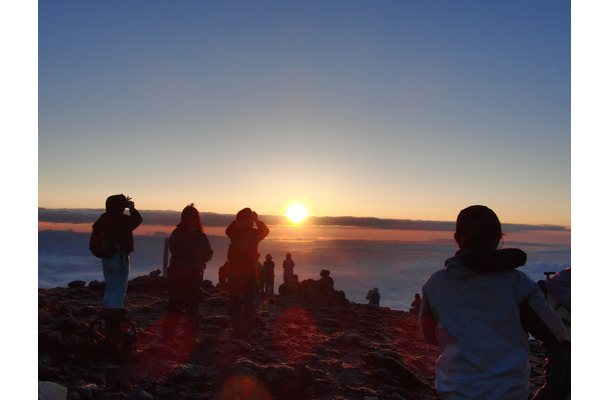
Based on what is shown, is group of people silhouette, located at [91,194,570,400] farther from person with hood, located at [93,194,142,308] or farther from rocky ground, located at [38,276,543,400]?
person with hood, located at [93,194,142,308]

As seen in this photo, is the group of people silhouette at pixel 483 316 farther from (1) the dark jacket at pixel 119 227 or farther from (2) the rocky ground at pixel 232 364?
→ (1) the dark jacket at pixel 119 227

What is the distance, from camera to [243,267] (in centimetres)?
719

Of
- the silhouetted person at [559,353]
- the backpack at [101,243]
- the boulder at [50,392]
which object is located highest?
the backpack at [101,243]

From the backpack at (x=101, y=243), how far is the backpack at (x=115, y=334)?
0.77 meters

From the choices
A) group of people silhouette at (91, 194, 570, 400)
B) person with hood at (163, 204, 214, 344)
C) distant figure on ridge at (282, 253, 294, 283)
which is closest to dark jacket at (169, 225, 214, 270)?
person with hood at (163, 204, 214, 344)

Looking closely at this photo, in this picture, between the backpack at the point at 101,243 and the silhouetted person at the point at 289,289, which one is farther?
the silhouetted person at the point at 289,289

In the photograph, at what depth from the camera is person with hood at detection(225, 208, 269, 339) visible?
7176mm

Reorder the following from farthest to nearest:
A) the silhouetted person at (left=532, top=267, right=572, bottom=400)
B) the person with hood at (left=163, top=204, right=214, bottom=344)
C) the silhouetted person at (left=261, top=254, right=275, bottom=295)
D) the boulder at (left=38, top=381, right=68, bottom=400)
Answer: the silhouetted person at (left=261, top=254, right=275, bottom=295)
the person with hood at (left=163, top=204, right=214, bottom=344)
the boulder at (left=38, top=381, right=68, bottom=400)
the silhouetted person at (left=532, top=267, right=572, bottom=400)

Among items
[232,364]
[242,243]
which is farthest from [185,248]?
[232,364]

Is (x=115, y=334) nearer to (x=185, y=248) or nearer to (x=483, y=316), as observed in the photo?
(x=185, y=248)

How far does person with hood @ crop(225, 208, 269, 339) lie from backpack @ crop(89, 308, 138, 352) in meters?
1.71

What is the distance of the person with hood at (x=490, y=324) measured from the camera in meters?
2.55

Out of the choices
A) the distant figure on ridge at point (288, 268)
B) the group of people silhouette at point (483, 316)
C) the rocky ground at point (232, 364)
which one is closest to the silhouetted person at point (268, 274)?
the distant figure on ridge at point (288, 268)

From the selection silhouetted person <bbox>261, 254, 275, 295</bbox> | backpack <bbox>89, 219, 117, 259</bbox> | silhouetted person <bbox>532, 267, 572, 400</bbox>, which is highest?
backpack <bbox>89, 219, 117, 259</bbox>
